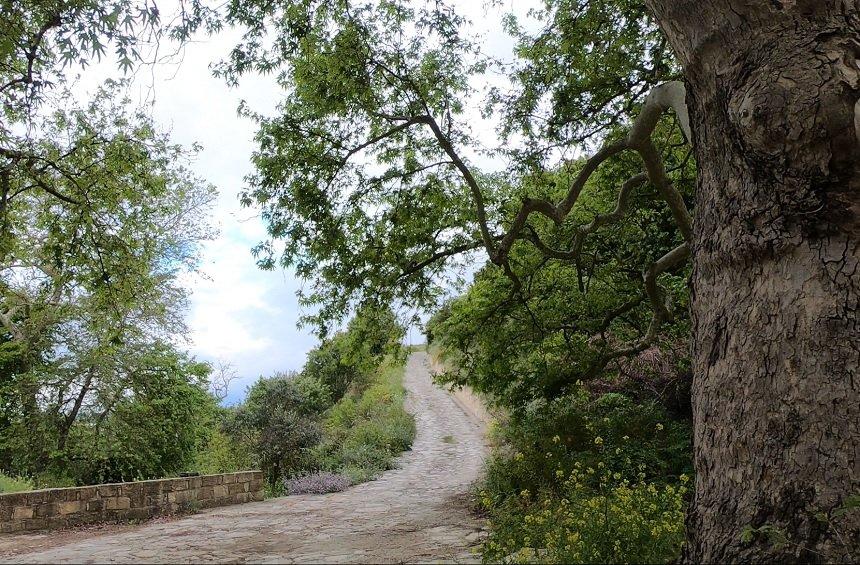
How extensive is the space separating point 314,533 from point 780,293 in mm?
5545

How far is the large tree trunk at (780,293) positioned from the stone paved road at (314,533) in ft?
8.30

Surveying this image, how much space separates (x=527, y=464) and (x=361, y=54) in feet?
19.0

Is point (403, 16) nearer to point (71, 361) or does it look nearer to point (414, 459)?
point (71, 361)

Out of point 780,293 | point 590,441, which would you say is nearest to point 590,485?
point 590,441

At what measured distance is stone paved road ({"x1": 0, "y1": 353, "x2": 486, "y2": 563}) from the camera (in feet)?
17.4

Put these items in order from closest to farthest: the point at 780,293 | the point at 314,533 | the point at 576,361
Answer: the point at 780,293 → the point at 314,533 → the point at 576,361

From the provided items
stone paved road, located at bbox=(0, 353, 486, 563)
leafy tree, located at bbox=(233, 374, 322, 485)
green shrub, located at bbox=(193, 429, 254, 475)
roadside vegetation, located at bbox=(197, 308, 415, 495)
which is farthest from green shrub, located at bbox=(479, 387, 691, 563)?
green shrub, located at bbox=(193, 429, 254, 475)

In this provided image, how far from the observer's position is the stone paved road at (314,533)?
532 centimetres

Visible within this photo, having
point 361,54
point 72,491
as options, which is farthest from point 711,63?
point 72,491

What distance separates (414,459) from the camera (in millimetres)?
16688

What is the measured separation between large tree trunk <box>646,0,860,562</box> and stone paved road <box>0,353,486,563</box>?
8.30 ft

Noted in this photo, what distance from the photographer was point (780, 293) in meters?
3.41

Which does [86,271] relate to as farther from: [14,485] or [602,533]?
[602,533]

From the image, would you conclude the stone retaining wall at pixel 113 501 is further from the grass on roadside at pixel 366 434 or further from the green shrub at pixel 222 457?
the grass on roadside at pixel 366 434
